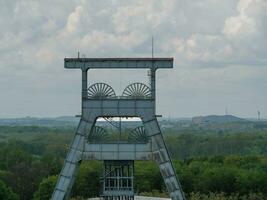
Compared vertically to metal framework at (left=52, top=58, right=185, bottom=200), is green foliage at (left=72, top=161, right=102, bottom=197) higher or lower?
lower

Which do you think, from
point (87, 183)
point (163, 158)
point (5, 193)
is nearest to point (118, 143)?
point (163, 158)

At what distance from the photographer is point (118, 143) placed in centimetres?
3353

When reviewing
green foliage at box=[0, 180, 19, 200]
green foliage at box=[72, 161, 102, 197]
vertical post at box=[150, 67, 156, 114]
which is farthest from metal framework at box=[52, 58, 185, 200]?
green foliage at box=[72, 161, 102, 197]

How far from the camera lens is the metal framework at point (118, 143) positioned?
3331cm

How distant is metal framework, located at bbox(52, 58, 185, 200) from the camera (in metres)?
33.3

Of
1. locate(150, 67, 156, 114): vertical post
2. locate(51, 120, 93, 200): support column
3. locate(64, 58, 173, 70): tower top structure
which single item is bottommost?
locate(51, 120, 93, 200): support column

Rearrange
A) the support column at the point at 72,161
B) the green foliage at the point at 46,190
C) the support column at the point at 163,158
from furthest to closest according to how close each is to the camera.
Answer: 1. the green foliage at the point at 46,190
2. the support column at the point at 72,161
3. the support column at the point at 163,158

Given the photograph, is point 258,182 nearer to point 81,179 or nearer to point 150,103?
point 81,179

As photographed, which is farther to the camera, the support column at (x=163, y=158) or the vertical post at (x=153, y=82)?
the vertical post at (x=153, y=82)

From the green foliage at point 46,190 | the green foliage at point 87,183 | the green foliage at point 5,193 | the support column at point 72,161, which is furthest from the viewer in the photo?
the green foliage at point 87,183

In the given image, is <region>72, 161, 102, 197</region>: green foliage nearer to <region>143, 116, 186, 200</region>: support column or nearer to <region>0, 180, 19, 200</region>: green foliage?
<region>0, 180, 19, 200</region>: green foliage

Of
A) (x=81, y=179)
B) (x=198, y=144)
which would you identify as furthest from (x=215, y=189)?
(x=198, y=144)

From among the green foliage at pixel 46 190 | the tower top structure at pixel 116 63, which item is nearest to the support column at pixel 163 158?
the tower top structure at pixel 116 63

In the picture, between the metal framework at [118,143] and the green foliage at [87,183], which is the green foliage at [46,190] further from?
the metal framework at [118,143]
